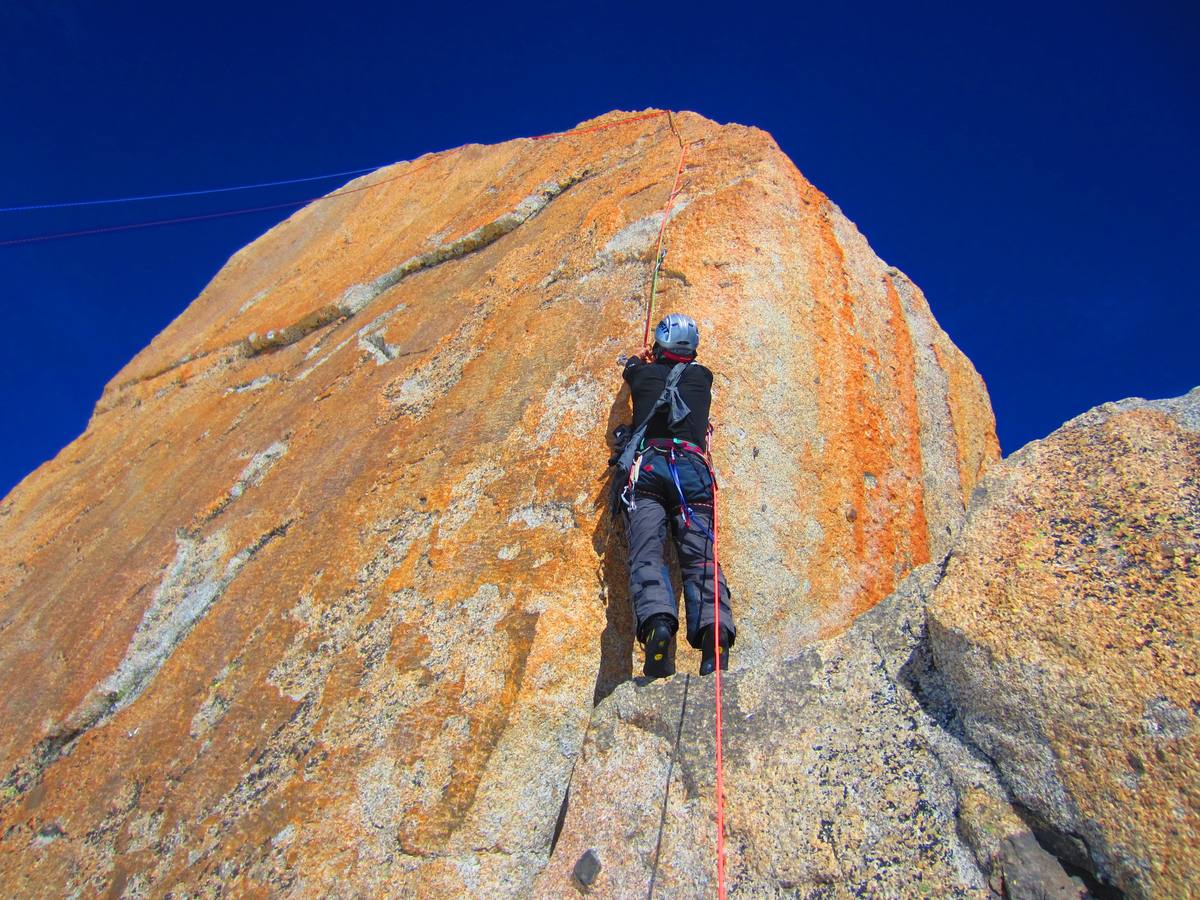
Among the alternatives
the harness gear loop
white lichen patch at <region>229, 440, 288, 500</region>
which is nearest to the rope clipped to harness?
the harness gear loop

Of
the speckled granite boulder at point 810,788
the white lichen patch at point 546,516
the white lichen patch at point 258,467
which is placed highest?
the white lichen patch at point 258,467

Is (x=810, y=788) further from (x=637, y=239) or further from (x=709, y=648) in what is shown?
(x=637, y=239)

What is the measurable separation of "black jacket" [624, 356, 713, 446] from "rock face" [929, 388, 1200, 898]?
1.89 meters

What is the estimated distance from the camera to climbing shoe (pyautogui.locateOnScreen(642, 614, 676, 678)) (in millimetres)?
4238

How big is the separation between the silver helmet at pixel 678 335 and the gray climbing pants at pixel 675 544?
101cm

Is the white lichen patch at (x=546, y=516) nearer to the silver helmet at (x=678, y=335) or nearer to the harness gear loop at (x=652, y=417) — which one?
the harness gear loop at (x=652, y=417)

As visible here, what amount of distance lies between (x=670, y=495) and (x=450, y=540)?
5.56 ft

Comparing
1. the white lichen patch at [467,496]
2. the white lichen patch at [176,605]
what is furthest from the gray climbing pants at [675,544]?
the white lichen patch at [176,605]

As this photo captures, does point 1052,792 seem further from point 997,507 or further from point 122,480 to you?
point 122,480

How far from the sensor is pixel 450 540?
218 inches

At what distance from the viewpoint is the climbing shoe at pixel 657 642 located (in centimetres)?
424

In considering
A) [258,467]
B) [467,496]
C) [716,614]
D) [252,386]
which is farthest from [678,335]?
[252,386]

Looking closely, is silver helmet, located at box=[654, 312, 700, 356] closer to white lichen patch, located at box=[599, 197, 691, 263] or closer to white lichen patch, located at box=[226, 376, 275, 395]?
white lichen patch, located at box=[599, 197, 691, 263]

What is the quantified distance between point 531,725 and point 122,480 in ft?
25.7
